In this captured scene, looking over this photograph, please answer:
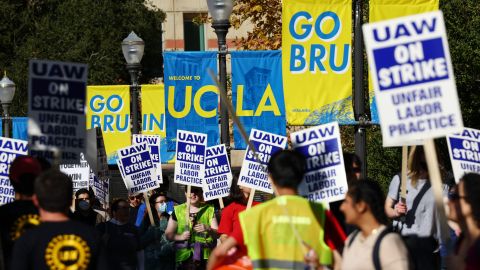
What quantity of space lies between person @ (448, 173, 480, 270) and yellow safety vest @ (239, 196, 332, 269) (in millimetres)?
853

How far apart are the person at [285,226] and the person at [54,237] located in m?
0.97

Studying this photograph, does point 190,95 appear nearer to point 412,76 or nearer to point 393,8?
point 393,8

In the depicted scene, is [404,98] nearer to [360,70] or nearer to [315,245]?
[315,245]

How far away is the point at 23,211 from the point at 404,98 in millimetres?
2547

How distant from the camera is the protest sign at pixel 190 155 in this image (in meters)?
19.6

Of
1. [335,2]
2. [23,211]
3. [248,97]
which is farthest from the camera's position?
[248,97]

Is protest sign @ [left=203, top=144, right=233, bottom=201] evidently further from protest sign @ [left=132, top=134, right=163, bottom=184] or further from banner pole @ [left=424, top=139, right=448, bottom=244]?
banner pole @ [left=424, top=139, right=448, bottom=244]

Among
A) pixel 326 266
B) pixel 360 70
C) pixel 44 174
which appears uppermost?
pixel 360 70

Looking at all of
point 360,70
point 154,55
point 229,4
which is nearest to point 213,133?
point 229,4

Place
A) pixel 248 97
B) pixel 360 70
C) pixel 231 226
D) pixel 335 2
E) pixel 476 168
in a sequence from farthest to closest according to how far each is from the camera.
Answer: pixel 248 97, pixel 335 2, pixel 360 70, pixel 231 226, pixel 476 168

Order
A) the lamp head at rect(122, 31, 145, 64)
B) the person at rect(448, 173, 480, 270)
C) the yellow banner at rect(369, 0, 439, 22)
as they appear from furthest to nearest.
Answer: the lamp head at rect(122, 31, 145, 64), the yellow banner at rect(369, 0, 439, 22), the person at rect(448, 173, 480, 270)

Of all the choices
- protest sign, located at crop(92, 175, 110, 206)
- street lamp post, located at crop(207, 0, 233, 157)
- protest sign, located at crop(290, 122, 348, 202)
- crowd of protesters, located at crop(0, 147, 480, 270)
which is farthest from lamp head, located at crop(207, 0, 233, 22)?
crowd of protesters, located at crop(0, 147, 480, 270)

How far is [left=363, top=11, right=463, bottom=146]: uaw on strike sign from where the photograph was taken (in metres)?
8.65

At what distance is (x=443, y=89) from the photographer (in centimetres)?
866
